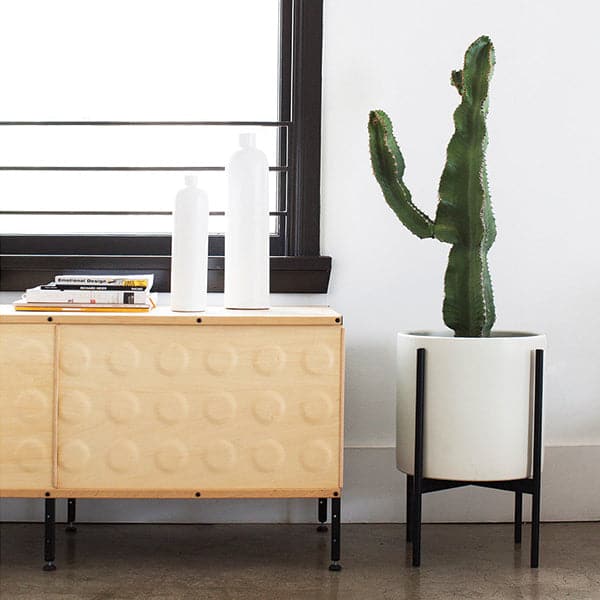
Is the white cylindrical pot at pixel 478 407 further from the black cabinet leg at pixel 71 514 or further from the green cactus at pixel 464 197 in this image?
the black cabinet leg at pixel 71 514

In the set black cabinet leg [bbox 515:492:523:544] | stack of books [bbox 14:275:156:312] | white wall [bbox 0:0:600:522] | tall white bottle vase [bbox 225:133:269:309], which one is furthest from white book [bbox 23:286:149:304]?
black cabinet leg [bbox 515:492:523:544]

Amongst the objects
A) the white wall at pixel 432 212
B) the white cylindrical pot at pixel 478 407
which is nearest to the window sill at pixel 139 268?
the white wall at pixel 432 212

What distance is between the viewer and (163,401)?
74.5 inches

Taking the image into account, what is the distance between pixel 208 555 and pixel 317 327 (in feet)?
2.01

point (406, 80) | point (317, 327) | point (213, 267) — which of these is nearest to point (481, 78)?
point (406, 80)

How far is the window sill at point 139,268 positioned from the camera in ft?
7.62

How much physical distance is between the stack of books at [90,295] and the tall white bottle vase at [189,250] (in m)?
0.08

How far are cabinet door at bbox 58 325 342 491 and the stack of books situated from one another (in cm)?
10

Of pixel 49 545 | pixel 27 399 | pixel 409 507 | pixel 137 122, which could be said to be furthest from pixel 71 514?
pixel 137 122

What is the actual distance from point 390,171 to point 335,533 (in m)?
0.80

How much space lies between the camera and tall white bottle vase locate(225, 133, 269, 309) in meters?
2.07

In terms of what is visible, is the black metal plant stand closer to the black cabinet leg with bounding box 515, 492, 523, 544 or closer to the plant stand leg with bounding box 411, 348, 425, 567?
Answer: the plant stand leg with bounding box 411, 348, 425, 567

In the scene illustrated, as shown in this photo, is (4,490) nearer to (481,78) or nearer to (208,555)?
(208,555)

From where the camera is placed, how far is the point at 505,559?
6.76ft
